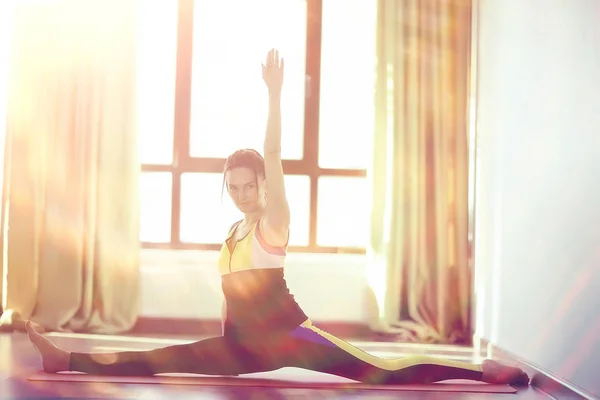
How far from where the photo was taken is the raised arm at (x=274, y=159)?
6.09 ft

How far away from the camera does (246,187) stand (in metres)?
2.10

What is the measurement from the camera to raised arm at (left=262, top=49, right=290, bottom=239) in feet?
6.09

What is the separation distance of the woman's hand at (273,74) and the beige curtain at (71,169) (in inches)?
73.2

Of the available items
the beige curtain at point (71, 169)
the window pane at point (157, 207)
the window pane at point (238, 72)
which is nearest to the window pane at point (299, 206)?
the window pane at point (238, 72)

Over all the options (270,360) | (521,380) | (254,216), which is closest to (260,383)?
(270,360)

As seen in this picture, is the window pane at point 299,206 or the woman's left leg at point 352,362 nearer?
the woman's left leg at point 352,362

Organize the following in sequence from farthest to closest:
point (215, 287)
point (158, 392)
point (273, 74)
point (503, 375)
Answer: point (215, 287) → point (503, 375) → point (158, 392) → point (273, 74)

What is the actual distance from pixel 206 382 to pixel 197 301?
4.67 ft

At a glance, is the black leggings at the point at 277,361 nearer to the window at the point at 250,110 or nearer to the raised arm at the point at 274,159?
the raised arm at the point at 274,159

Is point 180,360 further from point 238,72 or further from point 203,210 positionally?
point 238,72

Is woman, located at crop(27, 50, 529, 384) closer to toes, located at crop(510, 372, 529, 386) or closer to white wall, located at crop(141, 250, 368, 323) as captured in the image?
toes, located at crop(510, 372, 529, 386)

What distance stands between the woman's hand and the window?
1.93m

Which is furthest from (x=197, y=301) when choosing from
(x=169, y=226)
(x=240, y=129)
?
(x=240, y=129)

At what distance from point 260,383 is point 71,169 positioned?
1918 mm
